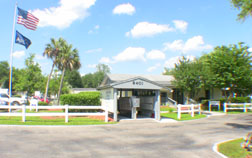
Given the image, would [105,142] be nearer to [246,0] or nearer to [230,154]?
[230,154]

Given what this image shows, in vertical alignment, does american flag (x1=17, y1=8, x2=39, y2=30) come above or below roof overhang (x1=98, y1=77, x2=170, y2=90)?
above

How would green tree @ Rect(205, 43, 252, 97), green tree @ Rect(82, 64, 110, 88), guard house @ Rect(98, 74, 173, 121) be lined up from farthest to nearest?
1. green tree @ Rect(82, 64, 110, 88)
2. green tree @ Rect(205, 43, 252, 97)
3. guard house @ Rect(98, 74, 173, 121)

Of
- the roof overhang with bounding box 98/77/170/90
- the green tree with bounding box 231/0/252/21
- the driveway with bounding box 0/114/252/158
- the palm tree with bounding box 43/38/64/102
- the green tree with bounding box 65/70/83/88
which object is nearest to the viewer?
the driveway with bounding box 0/114/252/158

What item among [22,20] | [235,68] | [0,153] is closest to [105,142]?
[0,153]

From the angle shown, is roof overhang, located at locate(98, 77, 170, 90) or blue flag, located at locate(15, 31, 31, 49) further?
blue flag, located at locate(15, 31, 31, 49)

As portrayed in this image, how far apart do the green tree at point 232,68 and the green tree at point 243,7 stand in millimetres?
9730

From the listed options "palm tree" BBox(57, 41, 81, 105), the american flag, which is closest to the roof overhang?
the american flag

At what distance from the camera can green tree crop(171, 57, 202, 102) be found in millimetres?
22406

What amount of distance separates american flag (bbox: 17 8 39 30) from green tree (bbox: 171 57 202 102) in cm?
1570

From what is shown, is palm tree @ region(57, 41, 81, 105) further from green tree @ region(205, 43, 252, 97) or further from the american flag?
green tree @ region(205, 43, 252, 97)

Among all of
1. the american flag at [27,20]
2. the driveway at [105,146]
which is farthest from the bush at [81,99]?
the driveway at [105,146]

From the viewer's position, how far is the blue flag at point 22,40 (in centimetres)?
1930

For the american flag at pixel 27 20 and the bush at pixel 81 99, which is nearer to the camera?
the bush at pixel 81 99

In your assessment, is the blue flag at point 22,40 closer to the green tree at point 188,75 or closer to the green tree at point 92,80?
the green tree at point 188,75
